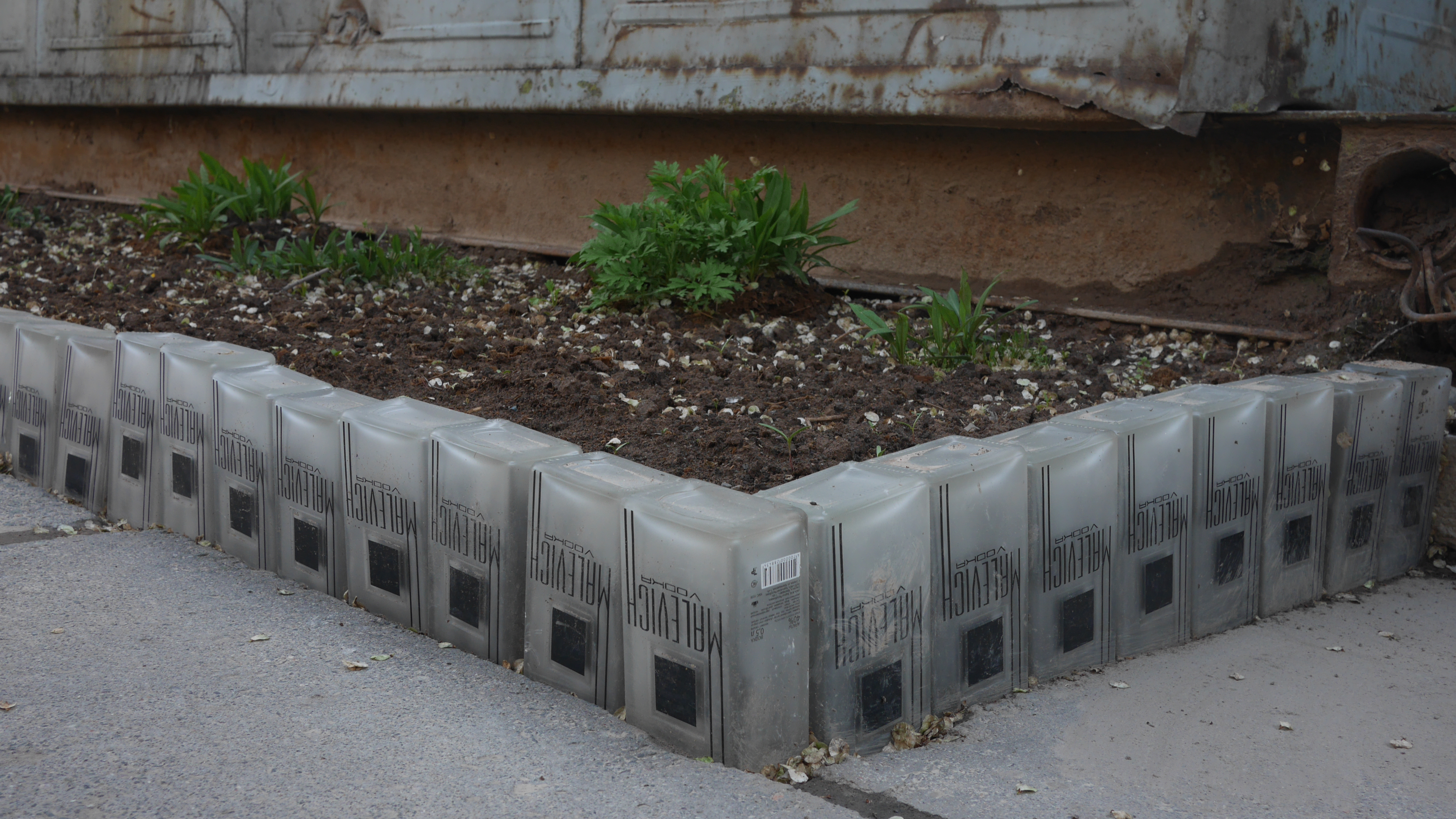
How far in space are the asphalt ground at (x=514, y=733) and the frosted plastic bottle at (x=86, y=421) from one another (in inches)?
19.3

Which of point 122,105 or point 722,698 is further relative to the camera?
point 122,105

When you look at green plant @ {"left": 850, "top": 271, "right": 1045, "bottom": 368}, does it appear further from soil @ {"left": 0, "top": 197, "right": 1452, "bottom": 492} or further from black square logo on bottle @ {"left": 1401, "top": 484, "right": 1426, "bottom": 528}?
black square logo on bottle @ {"left": 1401, "top": 484, "right": 1426, "bottom": 528}

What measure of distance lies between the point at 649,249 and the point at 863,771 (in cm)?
223

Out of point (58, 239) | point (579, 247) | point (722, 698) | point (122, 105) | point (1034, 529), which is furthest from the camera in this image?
point (122, 105)

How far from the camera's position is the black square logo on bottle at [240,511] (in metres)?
2.46

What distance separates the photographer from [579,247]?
15.8ft

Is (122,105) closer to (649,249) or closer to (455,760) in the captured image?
(649,249)

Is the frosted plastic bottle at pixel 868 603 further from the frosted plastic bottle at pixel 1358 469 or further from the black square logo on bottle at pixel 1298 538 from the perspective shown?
the frosted plastic bottle at pixel 1358 469

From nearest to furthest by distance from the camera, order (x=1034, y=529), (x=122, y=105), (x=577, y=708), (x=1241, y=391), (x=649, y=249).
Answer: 1. (x=577, y=708)
2. (x=1034, y=529)
3. (x=1241, y=391)
4. (x=649, y=249)
5. (x=122, y=105)

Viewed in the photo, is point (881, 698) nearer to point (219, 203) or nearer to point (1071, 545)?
point (1071, 545)

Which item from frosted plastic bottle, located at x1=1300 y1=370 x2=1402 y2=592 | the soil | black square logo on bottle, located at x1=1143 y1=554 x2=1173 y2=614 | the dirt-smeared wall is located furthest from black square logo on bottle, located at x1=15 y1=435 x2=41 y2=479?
frosted plastic bottle, located at x1=1300 y1=370 x2=1402 y2=592

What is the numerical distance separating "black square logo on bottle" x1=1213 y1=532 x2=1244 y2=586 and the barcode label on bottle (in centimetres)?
108

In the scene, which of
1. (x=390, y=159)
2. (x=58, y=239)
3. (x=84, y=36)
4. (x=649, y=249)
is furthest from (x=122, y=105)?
(x=649, y=249)

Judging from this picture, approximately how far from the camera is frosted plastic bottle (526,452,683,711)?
1.83m
